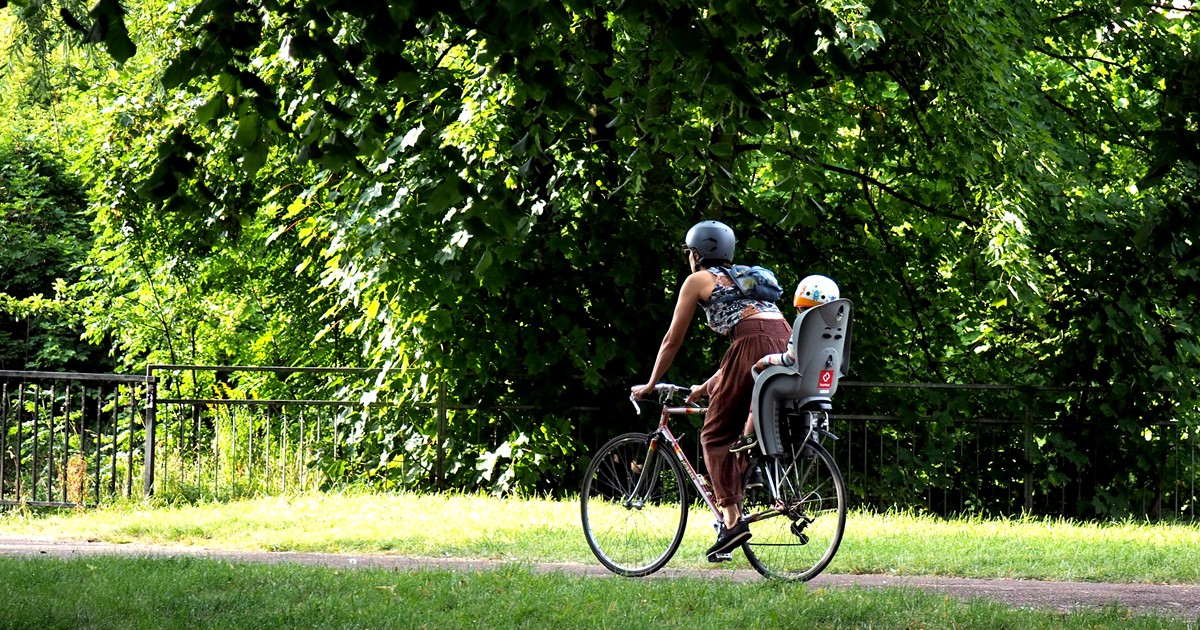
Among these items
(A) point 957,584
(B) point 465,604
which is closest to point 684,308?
(B) point 465,604

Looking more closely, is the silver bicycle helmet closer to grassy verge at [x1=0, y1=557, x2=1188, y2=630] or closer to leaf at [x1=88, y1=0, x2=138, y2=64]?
grassy verge at [x1=0, y1=557, x2=1188, y2=630]

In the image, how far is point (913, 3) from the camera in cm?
1001

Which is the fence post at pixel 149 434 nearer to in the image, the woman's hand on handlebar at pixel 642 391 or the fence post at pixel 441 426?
the fence post at pixel 441 426

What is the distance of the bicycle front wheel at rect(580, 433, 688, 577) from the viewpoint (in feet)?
22.1

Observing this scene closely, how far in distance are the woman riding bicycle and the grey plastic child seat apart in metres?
0.14

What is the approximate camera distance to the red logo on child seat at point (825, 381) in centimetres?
627

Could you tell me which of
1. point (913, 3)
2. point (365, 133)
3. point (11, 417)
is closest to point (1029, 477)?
point (913, 3)

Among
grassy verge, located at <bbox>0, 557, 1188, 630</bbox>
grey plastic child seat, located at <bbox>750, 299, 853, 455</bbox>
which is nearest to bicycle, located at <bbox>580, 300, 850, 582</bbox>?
grey plastic child seat, located at <bbox>750, 299, 853, 455</bbox>

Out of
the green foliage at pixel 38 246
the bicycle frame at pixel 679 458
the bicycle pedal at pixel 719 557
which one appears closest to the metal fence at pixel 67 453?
the green foliage at pixel 38 246

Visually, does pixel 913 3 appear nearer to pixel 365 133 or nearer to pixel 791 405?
pixel 791 405

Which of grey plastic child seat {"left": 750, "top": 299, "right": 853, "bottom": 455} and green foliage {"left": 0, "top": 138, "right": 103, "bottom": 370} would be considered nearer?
grey plastic child seat {"left": 750, "top": 299, "right": 853, "bottom": 455}

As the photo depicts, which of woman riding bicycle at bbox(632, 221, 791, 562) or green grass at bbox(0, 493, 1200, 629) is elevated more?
woman riding bicycle at bbox(632, 221, 791, 562)

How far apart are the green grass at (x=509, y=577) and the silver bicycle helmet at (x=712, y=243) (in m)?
1.57

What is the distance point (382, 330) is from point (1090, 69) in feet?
26.3
